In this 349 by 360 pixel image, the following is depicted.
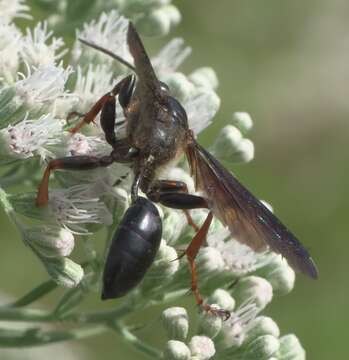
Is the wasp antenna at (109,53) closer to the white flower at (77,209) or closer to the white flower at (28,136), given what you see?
the white flower at (28,136)

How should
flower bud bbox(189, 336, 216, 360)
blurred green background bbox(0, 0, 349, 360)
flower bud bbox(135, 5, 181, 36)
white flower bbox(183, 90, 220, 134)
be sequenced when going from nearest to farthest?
flower bud bbox(189, 336, 216, 360) < white flower bbox(183, 90, 220, 134) < flower bud bbox(135, 5, 181, 36) < blurred green background bbox(0, 0, 349, 360)

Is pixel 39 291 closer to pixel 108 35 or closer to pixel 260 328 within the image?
pixel 260 328

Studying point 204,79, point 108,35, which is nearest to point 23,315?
point 108,35

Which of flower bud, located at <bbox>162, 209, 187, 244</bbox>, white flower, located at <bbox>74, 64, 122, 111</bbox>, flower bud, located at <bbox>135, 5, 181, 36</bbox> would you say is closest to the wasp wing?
flower bud, located at <bbox>162, 209, 187, 244</bbox>

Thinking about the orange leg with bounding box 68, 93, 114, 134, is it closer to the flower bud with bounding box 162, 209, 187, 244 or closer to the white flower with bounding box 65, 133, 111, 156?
the white flower with bounding box 65, 133, 111, 156

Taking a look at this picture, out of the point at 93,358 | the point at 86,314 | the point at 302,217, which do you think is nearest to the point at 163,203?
the point at 86,314

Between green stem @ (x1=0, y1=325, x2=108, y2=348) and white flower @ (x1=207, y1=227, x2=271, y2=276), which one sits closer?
green stem @ (x1=0, y1=325, x2=108, y2=348)
